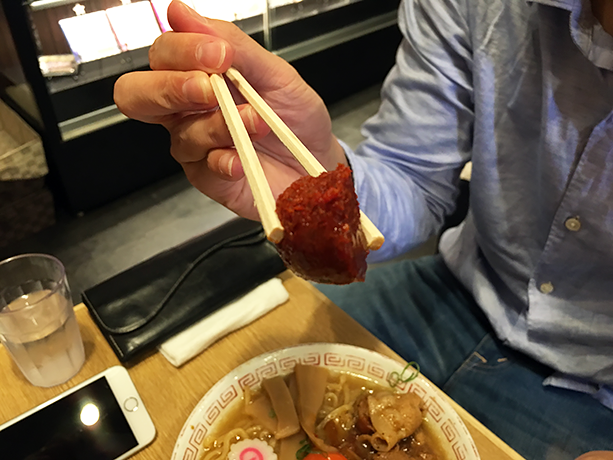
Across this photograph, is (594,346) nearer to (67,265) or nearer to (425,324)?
(425,324)

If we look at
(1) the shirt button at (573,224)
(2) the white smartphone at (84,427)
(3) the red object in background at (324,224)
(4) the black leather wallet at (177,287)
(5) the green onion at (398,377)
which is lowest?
(5) the green onion at (398,377)

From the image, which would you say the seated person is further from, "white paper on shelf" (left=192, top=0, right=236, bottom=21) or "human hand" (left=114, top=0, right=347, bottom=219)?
"white paper on shelf" (left=192, top=0, right=236, bottom=21)

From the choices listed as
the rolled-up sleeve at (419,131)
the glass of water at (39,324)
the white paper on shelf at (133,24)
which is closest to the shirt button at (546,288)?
the rolled-up sleeve at (419,131)

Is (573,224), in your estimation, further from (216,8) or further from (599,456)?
(216,8)

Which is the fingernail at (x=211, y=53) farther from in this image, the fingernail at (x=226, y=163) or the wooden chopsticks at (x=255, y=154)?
the fingernail at (x=226, y=163)

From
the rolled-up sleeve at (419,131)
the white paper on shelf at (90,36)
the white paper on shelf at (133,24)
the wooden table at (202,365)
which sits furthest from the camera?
the white paper on shelf at (133,24)

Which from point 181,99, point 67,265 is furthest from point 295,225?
point 67,265
